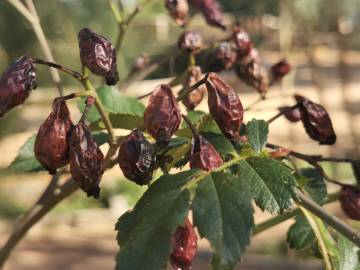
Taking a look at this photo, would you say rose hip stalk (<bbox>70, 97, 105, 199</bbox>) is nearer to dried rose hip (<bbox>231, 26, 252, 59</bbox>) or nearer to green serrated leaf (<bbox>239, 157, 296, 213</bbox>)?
green serrated leaf (<bbox>239, 157, 296, 213</bbox>)

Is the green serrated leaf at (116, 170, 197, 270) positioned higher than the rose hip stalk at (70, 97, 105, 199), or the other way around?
the rose hip stalk at (70, 97, 105, 199)

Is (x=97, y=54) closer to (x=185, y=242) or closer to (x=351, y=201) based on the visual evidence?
(x=185, y=242)

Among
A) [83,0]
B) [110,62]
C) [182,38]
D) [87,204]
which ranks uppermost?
[110,62]

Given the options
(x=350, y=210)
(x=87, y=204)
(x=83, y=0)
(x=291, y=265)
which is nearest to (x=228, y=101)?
(x=350, y=210)

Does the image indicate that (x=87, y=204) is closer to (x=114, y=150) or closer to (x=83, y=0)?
(x=83, y=0)

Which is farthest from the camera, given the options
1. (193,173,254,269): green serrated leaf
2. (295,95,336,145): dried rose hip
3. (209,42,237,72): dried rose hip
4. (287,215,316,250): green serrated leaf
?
(209,42,237,72): dried rose hip

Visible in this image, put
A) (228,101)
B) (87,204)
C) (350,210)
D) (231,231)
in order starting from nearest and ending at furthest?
(231,231) → (228,101) → (350,210) → (87,204)

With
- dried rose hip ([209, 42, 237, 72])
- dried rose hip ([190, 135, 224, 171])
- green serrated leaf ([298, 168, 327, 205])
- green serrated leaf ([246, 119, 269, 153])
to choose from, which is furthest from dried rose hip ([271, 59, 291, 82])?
dried rose hip ([190, 135, 224, 171])

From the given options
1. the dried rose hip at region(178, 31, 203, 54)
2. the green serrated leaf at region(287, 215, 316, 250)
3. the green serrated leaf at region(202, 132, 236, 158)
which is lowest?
the green serrated leaf at region(287, 215, 316, 250)
